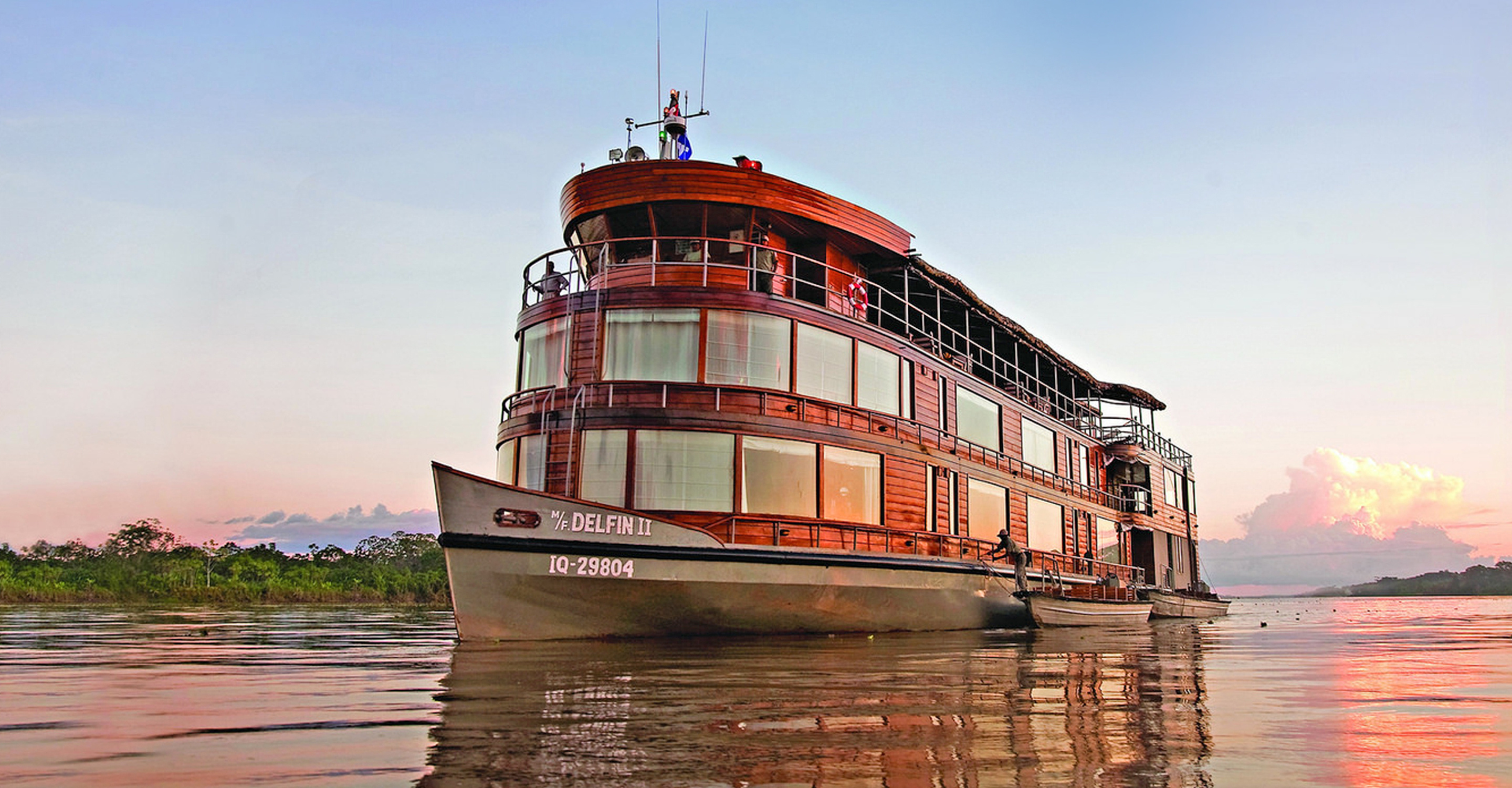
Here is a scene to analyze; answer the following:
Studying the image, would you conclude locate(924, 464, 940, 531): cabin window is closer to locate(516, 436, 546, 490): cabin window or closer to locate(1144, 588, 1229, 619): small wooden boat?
locate(516, 436, 546, 490): cabin window

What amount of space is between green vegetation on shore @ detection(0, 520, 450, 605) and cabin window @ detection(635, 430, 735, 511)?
21.2 meters

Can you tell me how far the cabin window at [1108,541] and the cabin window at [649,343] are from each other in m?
16.8

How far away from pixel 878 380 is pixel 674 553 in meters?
6.13

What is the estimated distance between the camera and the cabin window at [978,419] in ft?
68.3

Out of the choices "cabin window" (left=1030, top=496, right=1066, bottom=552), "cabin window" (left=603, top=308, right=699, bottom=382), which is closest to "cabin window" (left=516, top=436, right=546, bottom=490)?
"cabin window" (left=603, top=308, right=699, bottom=382)

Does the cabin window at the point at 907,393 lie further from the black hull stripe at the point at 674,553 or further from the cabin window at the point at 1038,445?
the cabin window at the point at 1038,445

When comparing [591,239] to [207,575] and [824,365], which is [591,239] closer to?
[824,365]

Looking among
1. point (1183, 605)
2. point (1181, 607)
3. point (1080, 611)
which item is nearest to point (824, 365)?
point (1080, 611)

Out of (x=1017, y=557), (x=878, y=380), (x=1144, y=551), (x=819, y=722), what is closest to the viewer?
(x=819, y=722)

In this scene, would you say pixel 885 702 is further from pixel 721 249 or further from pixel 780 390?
pixel 721 249

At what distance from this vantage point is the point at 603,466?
49.1 ft

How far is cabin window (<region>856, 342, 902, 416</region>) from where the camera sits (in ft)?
57.0

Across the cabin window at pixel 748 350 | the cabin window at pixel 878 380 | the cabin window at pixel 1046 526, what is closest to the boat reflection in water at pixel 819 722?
the cabin window at pixel 748 350

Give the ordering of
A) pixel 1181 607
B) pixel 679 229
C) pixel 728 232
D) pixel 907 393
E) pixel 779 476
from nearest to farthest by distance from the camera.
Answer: pixel 779 476, pixel 728 232, pixel 679 229, pixel 907 393, pixel 1181 607
